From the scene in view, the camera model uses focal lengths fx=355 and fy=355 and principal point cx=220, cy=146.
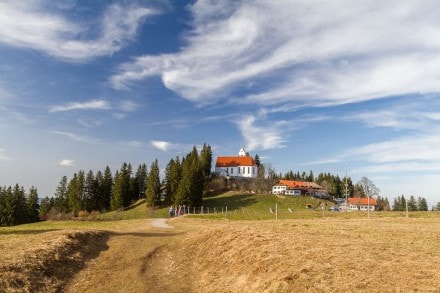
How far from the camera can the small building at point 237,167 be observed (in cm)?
18050

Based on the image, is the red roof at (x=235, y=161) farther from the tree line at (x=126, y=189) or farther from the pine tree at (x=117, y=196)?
the pine tree at (x=117, y=196)

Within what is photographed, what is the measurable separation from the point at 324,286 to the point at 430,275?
3347mm

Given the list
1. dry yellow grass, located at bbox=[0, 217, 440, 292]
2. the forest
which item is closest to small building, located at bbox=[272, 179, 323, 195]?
the forest

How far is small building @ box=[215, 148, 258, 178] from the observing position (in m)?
180

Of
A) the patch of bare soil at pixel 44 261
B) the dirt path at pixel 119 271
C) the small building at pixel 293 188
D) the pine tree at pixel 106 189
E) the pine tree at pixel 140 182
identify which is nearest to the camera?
the patch of bare soil at pixel 44 261

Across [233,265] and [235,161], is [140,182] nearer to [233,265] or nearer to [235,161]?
[235,161]

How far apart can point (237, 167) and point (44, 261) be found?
549 ft

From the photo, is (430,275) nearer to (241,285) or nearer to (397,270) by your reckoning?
(397,270)

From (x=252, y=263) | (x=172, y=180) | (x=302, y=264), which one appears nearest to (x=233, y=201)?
(x=172, y=180)

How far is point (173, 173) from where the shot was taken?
119 m

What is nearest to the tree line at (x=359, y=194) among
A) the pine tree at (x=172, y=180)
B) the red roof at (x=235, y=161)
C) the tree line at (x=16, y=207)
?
the red roof at (x=235, y=161)

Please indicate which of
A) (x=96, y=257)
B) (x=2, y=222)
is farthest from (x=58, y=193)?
(x=96, y=257)

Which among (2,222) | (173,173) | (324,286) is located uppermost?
(173,173)

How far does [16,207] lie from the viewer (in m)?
116
